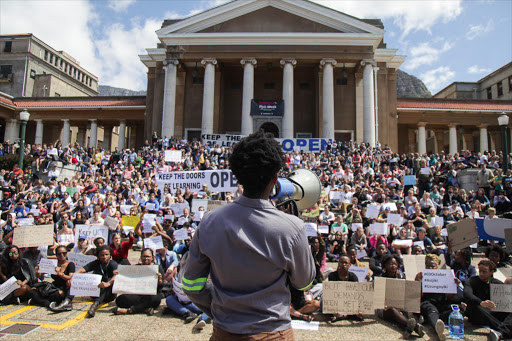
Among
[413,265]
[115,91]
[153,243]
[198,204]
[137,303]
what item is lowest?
[137,303]

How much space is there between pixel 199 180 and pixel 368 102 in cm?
→ 1803

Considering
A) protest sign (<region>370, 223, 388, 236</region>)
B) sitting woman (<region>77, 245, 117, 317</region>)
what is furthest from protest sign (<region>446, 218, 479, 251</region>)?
sitting woman (<region>77, 245, 117, 317</region>)

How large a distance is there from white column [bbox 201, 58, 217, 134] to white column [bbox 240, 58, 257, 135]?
233 cm

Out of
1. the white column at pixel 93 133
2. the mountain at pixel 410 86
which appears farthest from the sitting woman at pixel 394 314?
the mountain at pixel 410 86

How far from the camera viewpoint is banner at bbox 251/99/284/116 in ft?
91.0

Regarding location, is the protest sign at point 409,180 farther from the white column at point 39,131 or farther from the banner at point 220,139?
the white column at point 39,131

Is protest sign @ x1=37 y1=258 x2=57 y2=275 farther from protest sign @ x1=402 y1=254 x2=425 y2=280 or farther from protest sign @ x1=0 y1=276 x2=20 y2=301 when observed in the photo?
protest sign @ x1=402 y1=254 x2=425 y2=280

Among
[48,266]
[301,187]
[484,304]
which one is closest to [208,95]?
[48,266]

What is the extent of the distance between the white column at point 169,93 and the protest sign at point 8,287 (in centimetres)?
2249

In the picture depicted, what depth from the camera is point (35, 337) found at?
5078 mm

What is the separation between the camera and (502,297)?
5.58 m

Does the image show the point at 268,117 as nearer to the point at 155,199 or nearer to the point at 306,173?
the point at 155,199

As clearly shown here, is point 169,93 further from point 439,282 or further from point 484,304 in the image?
point 484,304

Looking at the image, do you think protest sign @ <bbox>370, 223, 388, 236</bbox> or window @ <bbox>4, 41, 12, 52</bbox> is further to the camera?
window @ <bbox>4, 41, 12, 52</bbox>
